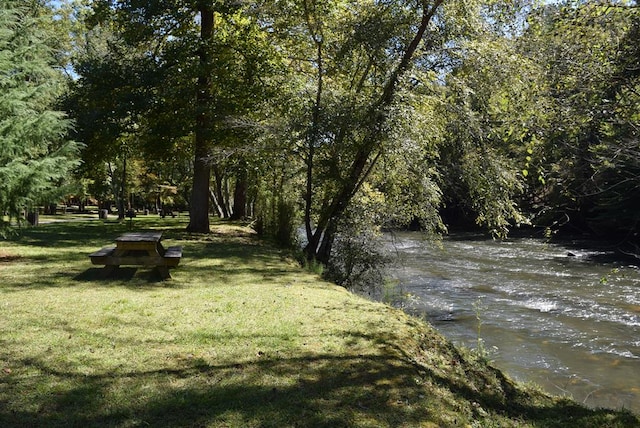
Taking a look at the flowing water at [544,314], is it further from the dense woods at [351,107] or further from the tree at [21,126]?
the tree at [21,126]

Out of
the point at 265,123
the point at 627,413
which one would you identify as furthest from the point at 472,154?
the point at 627,413

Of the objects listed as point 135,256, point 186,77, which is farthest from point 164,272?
point 186,77

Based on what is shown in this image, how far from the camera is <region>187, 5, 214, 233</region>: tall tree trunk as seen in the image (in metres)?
16.8

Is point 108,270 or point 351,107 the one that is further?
point 351,107

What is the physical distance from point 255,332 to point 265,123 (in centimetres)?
946

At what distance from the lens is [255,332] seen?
6.45 metres

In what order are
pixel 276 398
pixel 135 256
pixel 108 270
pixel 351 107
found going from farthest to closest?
pixel 351 107 → pixel 108 270 → pixel 135 256 → pixel 276 398

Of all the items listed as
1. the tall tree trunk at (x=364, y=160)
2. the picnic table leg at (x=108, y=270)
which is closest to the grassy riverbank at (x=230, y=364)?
the picnic table leg at (x=108, y=270)

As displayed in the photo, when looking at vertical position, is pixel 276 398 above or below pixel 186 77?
below

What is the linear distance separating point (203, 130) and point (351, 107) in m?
5.90

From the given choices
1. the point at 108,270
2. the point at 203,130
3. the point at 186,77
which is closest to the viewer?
the point at 108,270

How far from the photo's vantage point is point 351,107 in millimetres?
13070

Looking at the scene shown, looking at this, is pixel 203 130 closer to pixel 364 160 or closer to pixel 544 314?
pixel 364 160

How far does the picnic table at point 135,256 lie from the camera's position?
9.09 meters
